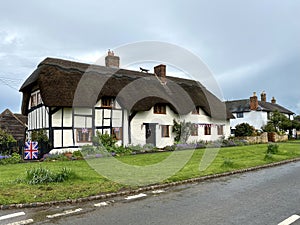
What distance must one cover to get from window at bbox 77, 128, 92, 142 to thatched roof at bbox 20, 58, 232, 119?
2.01 metres

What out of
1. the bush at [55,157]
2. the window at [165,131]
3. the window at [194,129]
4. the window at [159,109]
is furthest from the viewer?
the window at [194,129]

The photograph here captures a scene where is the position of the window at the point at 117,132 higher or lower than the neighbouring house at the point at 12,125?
lower

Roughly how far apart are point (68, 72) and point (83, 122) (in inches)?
165

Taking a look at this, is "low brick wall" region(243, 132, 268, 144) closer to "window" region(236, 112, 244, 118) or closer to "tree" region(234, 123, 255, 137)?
"tree" region(234, 123, 255, 137)

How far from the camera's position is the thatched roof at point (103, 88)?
821 inches

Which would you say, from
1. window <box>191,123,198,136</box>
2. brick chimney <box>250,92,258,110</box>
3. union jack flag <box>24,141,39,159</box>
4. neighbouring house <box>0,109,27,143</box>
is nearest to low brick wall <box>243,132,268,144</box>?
window <box>191,123,198,136</box>

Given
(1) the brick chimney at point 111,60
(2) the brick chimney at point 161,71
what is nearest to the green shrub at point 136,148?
(2) the brick chimney at point 161,71

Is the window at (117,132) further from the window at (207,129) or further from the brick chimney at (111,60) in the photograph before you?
the window at (207,129)

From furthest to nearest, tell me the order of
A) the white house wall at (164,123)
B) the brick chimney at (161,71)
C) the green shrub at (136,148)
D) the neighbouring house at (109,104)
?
the brick chimney at (161,71)
the white house wall at (164,123)
the green shrub at (136,148)
the neighbouring house at (109,104)

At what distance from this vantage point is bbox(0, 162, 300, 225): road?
6.06 metres

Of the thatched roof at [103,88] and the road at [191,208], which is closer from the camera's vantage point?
the road at [191,208]

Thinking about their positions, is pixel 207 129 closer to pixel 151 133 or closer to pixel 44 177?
pixel 151 133

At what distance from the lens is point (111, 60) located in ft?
100

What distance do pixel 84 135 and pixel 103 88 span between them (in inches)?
155
